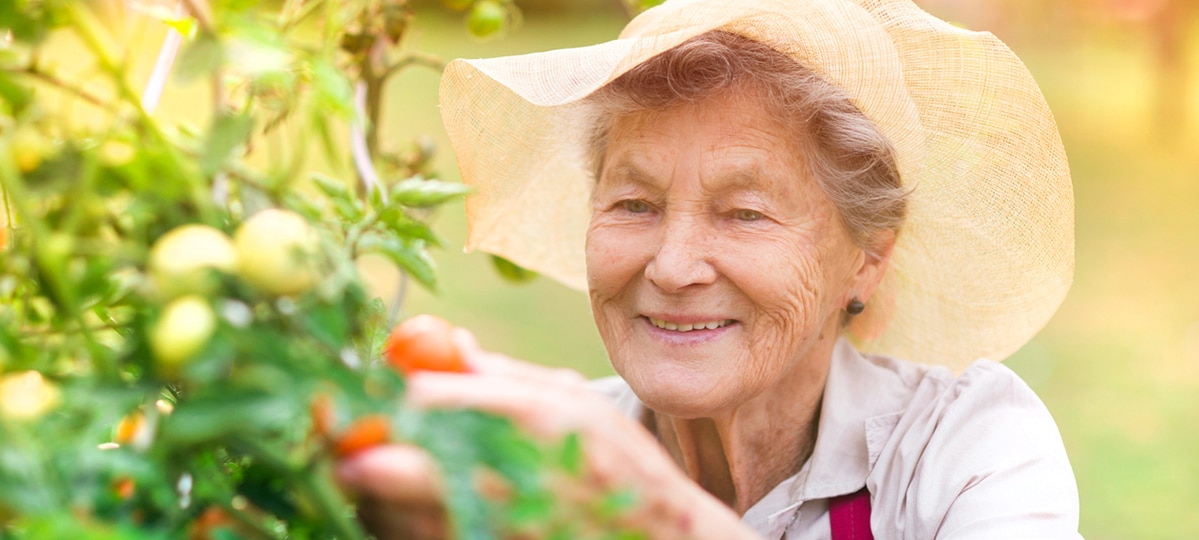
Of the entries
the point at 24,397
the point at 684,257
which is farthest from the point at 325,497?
the point at 684,257

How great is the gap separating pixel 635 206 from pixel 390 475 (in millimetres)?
987

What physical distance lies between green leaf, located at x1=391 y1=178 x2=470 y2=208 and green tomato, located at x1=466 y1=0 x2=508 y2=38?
94 centimetres

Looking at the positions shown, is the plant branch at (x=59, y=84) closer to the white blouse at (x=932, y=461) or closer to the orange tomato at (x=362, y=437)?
the orange tomato at (x=362, y=437)

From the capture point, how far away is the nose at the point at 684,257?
1405 mm

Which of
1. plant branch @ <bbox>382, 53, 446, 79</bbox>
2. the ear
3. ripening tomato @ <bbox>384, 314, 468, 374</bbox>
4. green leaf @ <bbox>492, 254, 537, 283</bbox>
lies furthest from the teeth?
ripening tomato @ <bbox>384, 314, 468, 374</bbox>

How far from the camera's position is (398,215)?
2.30 ft

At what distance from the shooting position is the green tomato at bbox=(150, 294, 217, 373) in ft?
1.57

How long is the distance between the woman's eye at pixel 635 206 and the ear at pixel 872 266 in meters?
0.33

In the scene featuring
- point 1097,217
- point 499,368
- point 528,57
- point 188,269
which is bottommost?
point 1097,217

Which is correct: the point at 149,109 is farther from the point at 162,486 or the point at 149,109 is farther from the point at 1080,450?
the point at 1080,450

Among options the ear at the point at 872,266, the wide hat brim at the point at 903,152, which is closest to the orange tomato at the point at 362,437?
the wide hat brim at the point at 903,152

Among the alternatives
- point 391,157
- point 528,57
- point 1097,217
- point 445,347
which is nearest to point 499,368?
point 445,347

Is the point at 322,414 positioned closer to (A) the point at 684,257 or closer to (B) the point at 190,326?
(B) the point at 190,326

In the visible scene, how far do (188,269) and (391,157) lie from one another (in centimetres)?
118
